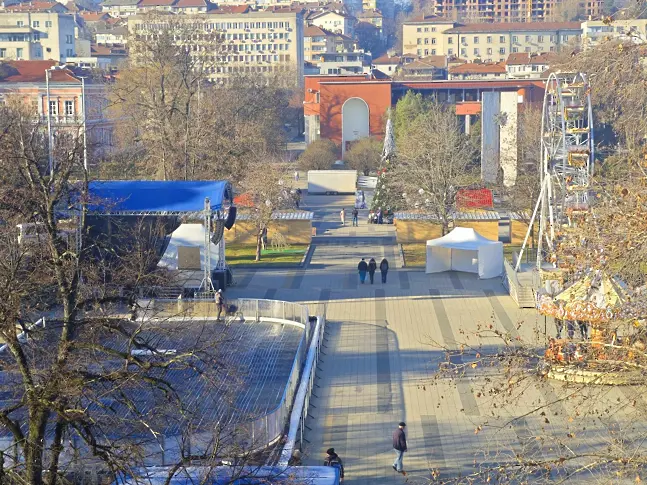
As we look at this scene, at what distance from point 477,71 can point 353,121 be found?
92.6ft

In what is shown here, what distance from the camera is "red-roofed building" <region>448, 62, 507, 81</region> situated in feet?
300

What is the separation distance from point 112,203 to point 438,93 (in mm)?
47753

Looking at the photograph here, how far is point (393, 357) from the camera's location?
800 inches

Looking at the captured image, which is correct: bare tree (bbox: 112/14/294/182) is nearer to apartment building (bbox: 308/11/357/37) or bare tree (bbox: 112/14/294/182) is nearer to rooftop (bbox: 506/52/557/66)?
rooftop (bbox: 506/52/557/66)

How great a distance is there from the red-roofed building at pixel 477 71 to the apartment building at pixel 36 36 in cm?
3443

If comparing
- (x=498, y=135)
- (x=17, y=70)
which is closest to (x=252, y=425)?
(x=498, y=135)

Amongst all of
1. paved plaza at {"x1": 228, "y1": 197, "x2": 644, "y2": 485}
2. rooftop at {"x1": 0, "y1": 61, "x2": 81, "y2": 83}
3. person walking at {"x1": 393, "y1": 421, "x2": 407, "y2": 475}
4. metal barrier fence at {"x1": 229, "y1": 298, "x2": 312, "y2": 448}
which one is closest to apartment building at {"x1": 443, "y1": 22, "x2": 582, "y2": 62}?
rooftop at {"x1": 0, "y1": 61, "x2": 81, "y2": 83}

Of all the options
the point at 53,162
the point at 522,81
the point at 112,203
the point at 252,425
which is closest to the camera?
the point at 252,425

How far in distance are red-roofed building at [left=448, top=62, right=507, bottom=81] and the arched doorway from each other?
2649cm

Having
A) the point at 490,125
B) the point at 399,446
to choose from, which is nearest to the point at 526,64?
the point at 490,125

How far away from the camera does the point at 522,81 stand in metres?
68.3

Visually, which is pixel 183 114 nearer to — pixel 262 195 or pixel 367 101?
pixel 262 195

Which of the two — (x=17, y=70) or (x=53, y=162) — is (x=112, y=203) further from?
(x=17, y=70)

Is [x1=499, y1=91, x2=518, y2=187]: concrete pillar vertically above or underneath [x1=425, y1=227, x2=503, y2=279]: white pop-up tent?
above
